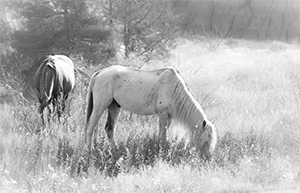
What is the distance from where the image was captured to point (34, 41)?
15953 mm

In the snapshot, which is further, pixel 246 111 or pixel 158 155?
pixel 246 111

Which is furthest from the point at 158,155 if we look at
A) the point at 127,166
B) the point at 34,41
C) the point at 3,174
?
the point at 34,41

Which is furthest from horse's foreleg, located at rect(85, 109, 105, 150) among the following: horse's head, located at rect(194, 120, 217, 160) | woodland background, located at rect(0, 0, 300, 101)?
woodland background, located at rect(0, 0, 300, 101)

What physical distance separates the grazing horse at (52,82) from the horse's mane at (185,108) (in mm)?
2904

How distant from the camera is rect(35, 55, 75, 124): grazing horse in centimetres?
1014

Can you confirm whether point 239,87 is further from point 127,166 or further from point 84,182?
point 84,182

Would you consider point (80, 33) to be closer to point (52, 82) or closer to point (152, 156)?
point (52, 82)

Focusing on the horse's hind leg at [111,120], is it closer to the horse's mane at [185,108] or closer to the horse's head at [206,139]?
the horse's mane at [185,108]

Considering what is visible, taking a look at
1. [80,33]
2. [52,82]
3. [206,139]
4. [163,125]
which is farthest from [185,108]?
[80,33]

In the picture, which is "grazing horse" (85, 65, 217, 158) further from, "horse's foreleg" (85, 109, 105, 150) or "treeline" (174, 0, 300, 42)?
"treeline" (174, 0, 300, 42)

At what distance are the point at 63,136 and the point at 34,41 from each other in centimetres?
830

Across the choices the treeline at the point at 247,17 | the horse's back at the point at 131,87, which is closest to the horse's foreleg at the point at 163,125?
the horse's back at the point at 131,87

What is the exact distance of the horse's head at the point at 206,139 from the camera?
7.30m

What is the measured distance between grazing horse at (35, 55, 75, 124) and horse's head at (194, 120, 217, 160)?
135 inches
